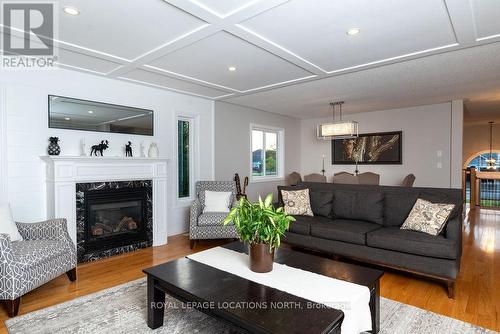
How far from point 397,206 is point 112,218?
3.86m

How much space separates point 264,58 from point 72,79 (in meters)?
2.54

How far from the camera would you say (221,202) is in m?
4.55

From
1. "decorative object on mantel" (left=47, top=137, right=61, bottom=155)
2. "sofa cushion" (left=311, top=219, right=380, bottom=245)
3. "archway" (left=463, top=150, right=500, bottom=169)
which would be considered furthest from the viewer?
"archway" (left=463, top=150, right=500, bottom=169)

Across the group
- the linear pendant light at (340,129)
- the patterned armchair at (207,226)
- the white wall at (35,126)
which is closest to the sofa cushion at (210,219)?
the patterned armchair at (207,226)

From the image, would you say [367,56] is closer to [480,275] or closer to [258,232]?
[258,232]

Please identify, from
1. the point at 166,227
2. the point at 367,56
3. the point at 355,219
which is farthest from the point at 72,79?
the point at 355,219

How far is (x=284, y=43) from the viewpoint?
2.79 m

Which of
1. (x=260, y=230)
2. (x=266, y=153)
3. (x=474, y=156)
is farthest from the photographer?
(x=474, y=156)

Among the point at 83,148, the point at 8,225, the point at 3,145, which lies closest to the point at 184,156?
the point at 83,148

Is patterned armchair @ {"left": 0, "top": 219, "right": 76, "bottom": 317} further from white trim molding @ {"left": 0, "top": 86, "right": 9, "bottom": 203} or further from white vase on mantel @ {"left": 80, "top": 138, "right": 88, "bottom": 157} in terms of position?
white vase on mantel @ {"left": 80, "top": 138, "right": 88, "bottom": 157}

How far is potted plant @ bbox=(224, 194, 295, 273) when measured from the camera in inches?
80.0

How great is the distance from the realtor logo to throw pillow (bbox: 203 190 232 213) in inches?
107

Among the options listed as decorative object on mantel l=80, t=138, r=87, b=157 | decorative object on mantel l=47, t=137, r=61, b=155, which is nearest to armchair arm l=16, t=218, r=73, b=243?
decorative object on mantel l=47, t=137, r=61, b=155

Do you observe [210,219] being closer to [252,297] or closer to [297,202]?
[297,202]
